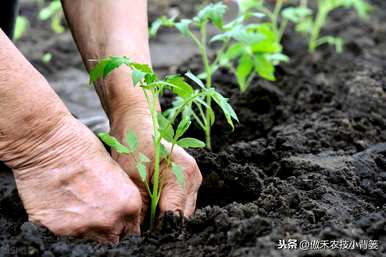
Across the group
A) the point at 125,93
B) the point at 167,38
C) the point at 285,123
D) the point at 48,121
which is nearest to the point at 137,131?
the point at 125,93

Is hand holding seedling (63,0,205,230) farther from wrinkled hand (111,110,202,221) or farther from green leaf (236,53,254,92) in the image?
green leaf (236,53,254,92)

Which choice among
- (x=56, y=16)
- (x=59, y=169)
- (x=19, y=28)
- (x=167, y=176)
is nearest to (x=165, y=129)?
(x=167, y=176)

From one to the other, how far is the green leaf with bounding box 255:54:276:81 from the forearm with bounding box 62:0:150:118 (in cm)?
71

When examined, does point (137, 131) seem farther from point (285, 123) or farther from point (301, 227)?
point (285, 123)

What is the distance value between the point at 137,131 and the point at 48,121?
12.4 inches

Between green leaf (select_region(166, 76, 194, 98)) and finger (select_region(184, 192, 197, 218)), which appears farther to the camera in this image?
finger (select_region(184, 192, 197, 218))

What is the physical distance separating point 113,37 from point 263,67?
2.83ft

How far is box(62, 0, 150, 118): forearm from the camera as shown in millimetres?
1982

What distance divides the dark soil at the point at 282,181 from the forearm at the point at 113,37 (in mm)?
351

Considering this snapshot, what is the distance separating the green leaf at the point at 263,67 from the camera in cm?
265

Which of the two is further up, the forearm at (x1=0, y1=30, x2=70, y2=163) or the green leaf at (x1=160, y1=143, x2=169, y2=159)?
the forearm at (x1=0, y1=30, x2=70, y2=163)

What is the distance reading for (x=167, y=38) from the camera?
14.5 feet

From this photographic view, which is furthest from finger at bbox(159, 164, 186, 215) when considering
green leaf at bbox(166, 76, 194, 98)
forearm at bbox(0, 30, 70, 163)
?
forearm at bbox(0, 30, 70, 163)

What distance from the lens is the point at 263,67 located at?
267 cm
